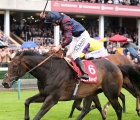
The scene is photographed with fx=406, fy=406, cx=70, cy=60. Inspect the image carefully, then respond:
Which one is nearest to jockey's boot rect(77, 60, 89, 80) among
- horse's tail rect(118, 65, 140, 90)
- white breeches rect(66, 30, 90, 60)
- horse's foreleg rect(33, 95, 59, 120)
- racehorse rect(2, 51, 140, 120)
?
racehorse rect(2, 51, 140, 120)

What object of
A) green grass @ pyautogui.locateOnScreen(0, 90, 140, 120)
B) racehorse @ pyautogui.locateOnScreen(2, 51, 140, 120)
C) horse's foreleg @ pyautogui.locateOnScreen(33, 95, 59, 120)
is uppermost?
racehorse @ pyautogui.locateOnScreen(2, 51, 140, 120)

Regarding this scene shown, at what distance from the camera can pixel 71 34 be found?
7.49 m

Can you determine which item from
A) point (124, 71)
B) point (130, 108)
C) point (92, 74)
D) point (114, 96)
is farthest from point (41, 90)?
point (130, 108)

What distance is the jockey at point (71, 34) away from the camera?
735 cm

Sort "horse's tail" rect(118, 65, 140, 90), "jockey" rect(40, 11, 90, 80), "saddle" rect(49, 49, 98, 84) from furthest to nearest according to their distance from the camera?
"horse's tail" rect(118, 65, 140, 90) < "saddle" rect(49, 49, 98, 84) < "jockey" rect(40, 11, 90, 80)

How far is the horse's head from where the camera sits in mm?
7027

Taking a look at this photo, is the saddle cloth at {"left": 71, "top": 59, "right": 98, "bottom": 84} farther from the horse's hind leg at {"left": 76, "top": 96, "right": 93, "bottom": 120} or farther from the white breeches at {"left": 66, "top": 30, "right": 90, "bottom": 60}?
the horse's hind leg at {"left": 76, "top": 96, "right": 93, "bottom": 120}

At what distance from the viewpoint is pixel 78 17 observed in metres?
35.6

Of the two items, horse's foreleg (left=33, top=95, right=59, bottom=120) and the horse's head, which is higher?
the horse's head

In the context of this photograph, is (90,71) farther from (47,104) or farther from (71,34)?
(47,104)

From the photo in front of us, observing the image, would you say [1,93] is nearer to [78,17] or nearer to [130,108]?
[130,108]

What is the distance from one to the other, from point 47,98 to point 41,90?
309 millimetres

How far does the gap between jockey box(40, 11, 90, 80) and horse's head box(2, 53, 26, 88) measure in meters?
0.73

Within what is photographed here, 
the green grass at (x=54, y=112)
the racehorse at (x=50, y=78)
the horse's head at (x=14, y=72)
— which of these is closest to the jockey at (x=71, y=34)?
the racehorse at (x=50, y=78)
